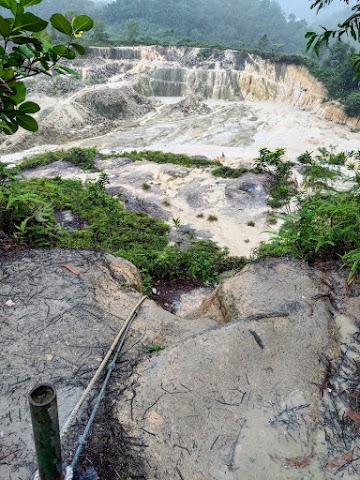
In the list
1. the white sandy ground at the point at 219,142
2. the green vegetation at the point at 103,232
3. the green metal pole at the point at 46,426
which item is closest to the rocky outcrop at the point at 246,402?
the green metal pole at the point at 46,426

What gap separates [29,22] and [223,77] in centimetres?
4409

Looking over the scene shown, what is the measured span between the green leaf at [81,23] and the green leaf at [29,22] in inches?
6.5

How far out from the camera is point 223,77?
41.2 m

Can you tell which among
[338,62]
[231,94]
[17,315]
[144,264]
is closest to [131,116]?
[231,94]

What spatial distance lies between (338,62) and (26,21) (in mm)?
50298

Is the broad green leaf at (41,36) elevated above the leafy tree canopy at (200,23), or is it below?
above

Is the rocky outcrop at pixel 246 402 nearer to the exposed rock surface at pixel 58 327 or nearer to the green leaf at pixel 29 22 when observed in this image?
the exposed rock surface at pixel 58 327

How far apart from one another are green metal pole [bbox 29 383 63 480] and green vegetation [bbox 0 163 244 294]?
3427mm

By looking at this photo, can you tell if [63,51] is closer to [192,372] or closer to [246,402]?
[192,372]

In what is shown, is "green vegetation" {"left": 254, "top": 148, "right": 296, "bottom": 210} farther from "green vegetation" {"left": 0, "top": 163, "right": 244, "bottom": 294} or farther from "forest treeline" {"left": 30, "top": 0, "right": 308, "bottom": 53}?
"forest treeline" {"left": 30, "top": 0, "right": 308, "bottom": 53}

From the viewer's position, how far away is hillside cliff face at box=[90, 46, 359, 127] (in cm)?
4012

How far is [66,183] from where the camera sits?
51.3 ft

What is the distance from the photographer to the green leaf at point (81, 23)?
1798 millimetres

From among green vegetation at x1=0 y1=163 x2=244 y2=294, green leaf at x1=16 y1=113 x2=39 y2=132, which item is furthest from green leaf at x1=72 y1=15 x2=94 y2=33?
green vegetation at x1=0 y1=163 x2=244 y2=294
